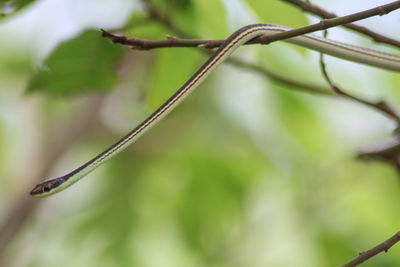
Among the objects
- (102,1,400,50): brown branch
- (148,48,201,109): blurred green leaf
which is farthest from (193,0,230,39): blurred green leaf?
(102,1,400,50): brown branch

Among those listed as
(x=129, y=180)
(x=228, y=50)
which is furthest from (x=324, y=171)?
(x=228, y=50)

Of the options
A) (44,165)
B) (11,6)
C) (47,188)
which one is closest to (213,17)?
(11,6)

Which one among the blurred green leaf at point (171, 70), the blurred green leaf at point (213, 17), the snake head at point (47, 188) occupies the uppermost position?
the blurred green leaf at point (213, 17)

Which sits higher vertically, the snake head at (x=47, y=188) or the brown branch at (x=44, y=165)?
the snake head at (x=47, y=188)

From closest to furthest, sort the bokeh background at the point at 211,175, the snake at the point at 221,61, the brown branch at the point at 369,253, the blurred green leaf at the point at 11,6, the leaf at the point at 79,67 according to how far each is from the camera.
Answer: the brown branch at the point at 369,253
the snake at the point at 221,61
the blurred green leaf at the point at 11,6
the leaf at the point at 79,67
the bokeh background at the point at 211,175

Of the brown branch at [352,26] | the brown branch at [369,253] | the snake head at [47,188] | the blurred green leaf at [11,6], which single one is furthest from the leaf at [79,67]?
the brown branch at [369,253]

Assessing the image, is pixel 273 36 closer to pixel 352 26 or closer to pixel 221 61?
pixel 221 61

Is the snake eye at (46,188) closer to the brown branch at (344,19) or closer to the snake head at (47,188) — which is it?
the snake head at (47,188)
